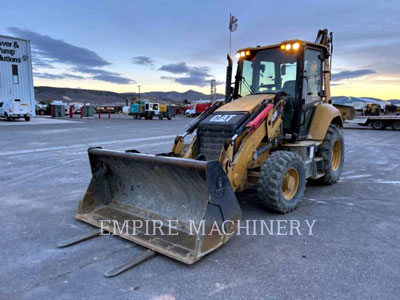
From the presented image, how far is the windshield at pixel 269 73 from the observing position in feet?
18.3

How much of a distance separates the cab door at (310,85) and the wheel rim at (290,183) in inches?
45.2

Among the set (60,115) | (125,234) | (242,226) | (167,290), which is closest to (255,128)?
(242,226)

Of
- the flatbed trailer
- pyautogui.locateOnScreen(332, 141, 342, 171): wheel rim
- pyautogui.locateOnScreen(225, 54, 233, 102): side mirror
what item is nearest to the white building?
pyautogui.locateOnScreen(225, 54, 233, 102): side mirror

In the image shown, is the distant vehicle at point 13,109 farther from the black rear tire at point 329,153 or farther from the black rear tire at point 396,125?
the black rear tire at point 396,125

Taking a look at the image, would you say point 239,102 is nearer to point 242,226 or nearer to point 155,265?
point 242,226

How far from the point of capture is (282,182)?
4609 mm

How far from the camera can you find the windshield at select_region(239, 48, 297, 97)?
5.57 meters

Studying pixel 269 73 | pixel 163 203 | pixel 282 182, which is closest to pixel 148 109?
pixel 269 73

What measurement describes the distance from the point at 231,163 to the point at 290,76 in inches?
91.0

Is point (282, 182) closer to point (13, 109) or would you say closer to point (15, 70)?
point (13, 109)

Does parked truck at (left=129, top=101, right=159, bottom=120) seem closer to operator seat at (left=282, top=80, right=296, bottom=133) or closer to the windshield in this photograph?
the windshield

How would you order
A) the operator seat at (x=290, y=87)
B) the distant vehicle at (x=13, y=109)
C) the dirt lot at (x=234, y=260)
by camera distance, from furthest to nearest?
1. the distant vehicle at (x=13, y=109)
2. the operator seat at (x=290, y=87)
3. the dirt lot at (x=234, y=260)

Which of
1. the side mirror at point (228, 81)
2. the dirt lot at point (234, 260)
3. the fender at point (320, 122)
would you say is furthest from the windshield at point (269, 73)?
the dirt lot at point (234, 260)

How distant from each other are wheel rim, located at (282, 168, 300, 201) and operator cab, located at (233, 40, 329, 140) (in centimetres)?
88
